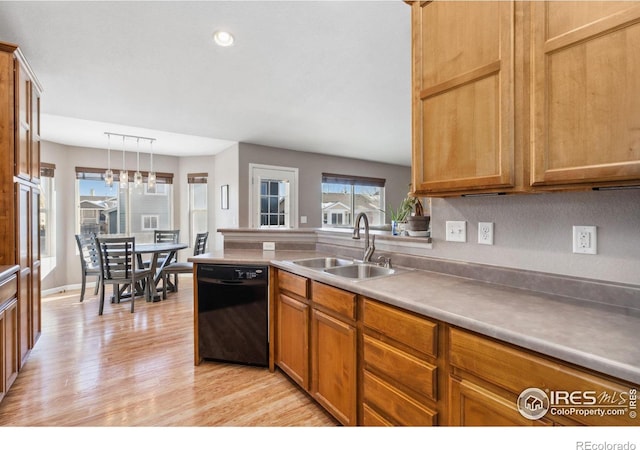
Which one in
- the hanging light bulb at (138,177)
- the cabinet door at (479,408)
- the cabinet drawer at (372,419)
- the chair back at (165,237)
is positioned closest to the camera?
the cabinet door at (479,408)

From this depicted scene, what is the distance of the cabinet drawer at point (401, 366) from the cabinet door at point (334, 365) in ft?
0.44

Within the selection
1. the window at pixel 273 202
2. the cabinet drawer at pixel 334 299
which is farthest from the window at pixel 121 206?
the cabinet drawer at pixel 334 299

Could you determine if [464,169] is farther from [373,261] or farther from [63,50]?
[63,50]

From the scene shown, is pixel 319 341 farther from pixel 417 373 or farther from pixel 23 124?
pixel 23 124

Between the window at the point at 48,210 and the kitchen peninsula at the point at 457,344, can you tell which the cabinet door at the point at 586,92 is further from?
the window at the point at 48,210

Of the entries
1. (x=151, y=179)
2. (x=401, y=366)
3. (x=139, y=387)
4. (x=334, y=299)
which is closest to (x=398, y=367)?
(x=401, y=366)

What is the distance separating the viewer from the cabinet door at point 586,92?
0.99 metres

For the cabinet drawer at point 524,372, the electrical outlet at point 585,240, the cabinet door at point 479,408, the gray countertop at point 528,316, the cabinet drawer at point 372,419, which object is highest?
the electrical outlet at point 585,240

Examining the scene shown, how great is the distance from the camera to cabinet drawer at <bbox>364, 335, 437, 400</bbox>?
3.99 feet

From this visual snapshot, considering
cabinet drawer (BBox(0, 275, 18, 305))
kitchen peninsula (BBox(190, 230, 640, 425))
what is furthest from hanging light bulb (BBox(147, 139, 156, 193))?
kitchen peninsula (BBox(190, 230, 640, 425))

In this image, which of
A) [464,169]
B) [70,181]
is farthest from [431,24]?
[70,181]

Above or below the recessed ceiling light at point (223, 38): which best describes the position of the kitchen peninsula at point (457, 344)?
below

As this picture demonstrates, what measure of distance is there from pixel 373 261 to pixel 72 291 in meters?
5.27

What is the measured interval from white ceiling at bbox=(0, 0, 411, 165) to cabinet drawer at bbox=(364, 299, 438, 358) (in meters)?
1.70
